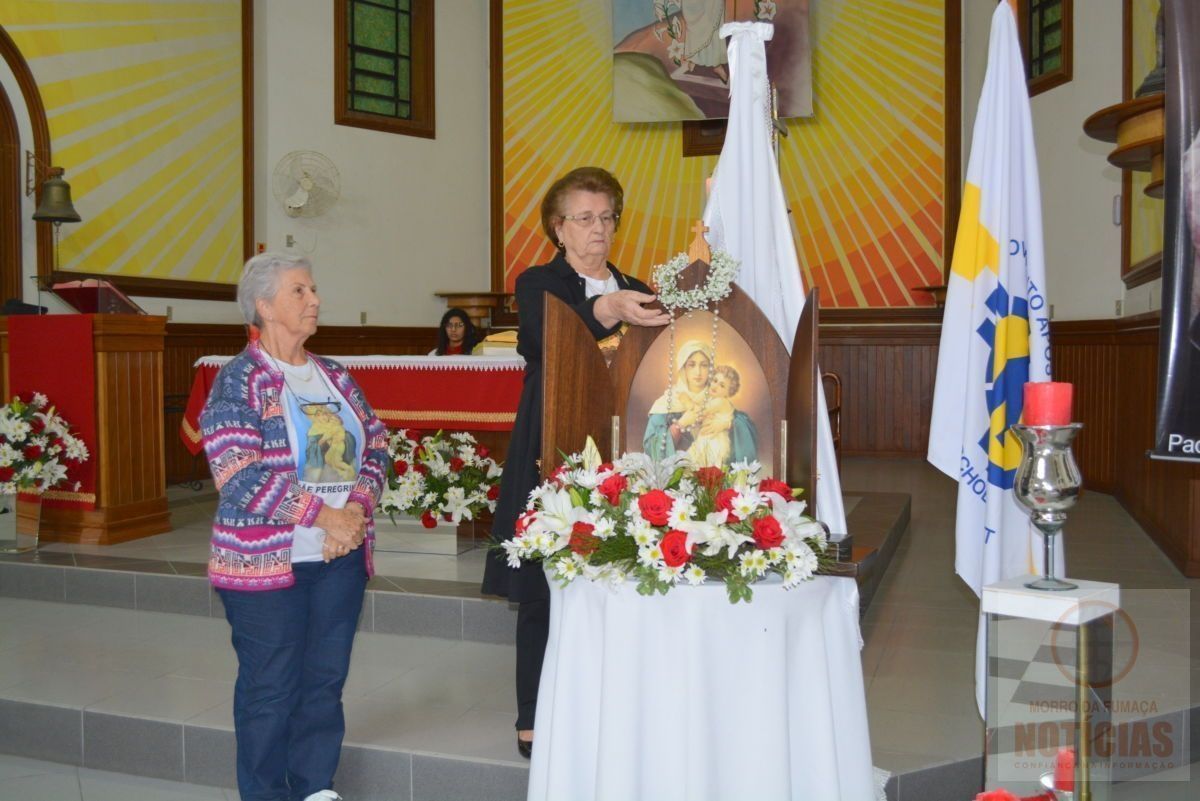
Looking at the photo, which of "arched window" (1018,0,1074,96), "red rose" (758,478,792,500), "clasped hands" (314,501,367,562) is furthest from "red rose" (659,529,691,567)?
"arched window" (1018,0,1074,96)

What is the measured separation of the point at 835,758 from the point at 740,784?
21 cm

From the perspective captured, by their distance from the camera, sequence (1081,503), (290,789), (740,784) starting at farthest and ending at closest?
(1081,503)
(290,789)
(740,784)

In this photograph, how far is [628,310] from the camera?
2.44 m

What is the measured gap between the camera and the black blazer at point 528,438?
2.62 m

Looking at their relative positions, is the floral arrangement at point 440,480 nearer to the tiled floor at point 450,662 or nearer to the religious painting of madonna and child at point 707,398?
the tiled floor at point 450,662

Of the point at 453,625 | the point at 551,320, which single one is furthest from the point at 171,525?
the point at 551,320

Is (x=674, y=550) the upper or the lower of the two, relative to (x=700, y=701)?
upper

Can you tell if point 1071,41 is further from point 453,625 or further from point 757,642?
point 757,642

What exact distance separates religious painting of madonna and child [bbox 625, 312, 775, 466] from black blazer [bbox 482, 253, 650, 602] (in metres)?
0.20

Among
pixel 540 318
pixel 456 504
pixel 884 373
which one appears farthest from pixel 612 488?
pixel 884 373

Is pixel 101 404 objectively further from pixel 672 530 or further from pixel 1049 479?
pixel 1049 479

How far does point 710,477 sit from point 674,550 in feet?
0.86

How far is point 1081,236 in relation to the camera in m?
7.60

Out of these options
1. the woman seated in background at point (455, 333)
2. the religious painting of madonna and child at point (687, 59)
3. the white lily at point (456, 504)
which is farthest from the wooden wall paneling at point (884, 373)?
the white lily at point (456, 504)
